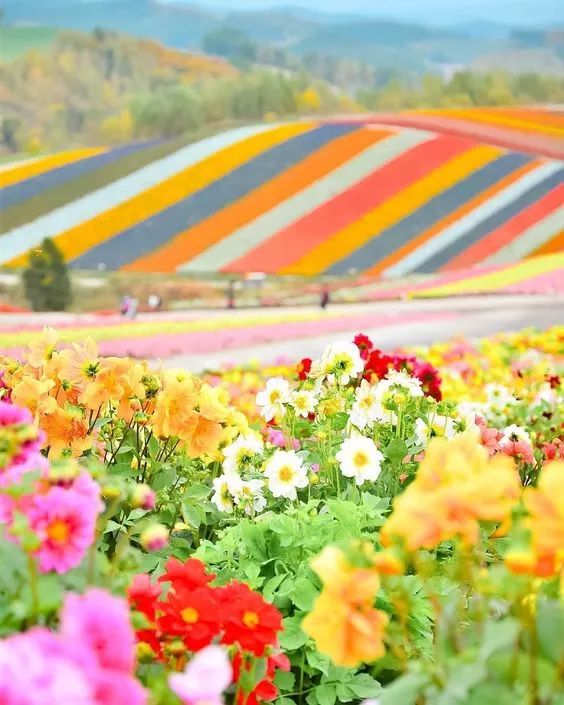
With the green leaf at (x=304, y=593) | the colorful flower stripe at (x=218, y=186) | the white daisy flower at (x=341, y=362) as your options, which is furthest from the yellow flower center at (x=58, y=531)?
the colorful flower stripe at (x=218, y=186)

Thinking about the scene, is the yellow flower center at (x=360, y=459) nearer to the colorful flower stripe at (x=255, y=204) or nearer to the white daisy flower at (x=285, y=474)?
the white daisy flower at (x=285, y=474)

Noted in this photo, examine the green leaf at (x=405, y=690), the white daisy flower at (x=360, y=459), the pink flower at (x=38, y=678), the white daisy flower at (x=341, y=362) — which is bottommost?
the white daisy flower at (x=360, y=459)

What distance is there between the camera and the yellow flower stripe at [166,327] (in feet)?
10.1

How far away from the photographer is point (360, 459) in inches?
54.1

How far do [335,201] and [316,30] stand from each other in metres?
0.67

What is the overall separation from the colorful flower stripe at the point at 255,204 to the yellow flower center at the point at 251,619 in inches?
104

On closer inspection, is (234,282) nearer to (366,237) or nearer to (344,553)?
(366,237)

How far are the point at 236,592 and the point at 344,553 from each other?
0.26 metres

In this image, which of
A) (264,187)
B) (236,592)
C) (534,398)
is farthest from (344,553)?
(264,187)

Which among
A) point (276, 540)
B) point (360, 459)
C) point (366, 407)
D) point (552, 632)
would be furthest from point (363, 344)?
point (552, 632)

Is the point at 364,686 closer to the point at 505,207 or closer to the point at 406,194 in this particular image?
the point at 505,207

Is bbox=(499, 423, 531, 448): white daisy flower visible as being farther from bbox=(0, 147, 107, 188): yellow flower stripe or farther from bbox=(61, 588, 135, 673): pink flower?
bbox=(0, 147, 107, 188): yellow flower stripe

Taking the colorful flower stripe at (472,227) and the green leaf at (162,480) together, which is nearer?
the green leaf at (162,480)

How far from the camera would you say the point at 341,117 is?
3.86 meters
